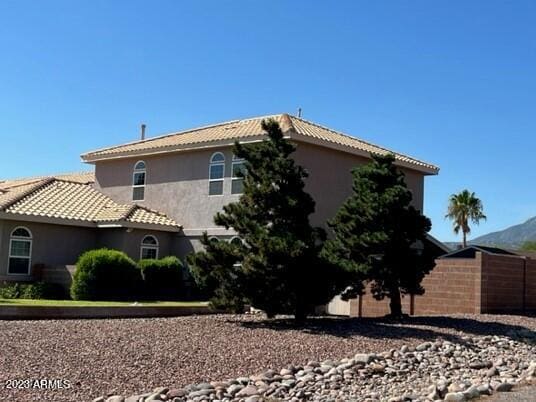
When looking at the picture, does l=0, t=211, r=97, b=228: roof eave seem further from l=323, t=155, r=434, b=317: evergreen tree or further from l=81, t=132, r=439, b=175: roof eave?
l=323, t=155, r=434, b=317: evergreen tree

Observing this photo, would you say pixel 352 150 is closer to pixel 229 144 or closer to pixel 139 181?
pixel 229 144

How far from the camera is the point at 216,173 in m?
27.3

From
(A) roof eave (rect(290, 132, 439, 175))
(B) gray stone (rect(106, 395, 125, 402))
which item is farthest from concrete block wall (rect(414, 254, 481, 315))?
(B) gray stone (rect(106, 395, 125, 402))

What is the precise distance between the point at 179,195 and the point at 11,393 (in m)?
18.8

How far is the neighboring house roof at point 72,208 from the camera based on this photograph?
83.0 feet

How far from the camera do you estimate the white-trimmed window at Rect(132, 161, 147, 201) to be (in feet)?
98.9

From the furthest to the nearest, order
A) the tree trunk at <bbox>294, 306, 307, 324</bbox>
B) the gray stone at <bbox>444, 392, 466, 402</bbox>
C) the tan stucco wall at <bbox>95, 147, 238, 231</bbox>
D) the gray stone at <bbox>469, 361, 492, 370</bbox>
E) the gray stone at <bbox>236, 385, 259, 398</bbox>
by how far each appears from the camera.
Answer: the tan stucco wall at <bbox>95, 147, 238, 231</bbox> → the tree trunk at <bbox>294, 306, 307, 324</bbox> → the gray stone at <bbox>469, 361, 492, 370</bbox> → the gray stone at <bbox>444, 392, 466, 402</bbox> → the gray stone at <bbox>236, 385, 259, 398</bbox>

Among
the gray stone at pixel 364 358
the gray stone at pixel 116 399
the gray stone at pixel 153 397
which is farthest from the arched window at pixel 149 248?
the gray stone at pixel 116 399

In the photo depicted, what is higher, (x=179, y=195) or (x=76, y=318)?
(x=179, y=195)

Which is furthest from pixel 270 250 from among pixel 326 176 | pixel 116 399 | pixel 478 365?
pixel 326 176

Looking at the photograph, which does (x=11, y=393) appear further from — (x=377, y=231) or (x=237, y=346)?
(x=377, y=231)

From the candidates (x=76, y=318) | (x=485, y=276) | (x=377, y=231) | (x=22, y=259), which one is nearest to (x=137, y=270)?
(x=22, y=259)

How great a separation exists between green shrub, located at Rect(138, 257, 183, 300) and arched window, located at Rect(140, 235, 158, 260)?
158 centimetres

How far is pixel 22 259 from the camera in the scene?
25.1 metres
